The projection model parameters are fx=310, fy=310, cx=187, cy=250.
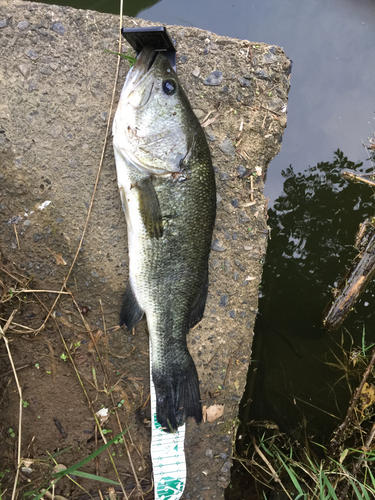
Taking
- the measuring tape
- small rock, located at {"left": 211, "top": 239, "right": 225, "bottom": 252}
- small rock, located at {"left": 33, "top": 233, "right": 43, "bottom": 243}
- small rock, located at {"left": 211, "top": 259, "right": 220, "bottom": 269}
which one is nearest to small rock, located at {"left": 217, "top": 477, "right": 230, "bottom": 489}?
the measuring tape

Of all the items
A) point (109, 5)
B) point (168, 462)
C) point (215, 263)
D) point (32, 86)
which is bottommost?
point (168, 462)

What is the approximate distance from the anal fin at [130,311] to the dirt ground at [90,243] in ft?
0.72

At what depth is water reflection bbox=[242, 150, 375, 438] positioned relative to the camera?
3322 mm

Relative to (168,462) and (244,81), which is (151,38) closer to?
(244,81)

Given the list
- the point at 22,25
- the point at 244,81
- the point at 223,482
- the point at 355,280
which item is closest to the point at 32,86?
the point at 22,25

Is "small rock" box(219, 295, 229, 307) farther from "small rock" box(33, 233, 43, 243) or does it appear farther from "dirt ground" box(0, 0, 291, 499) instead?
"small rock" box(33, 233, 43, 243)

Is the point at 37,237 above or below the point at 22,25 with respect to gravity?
below

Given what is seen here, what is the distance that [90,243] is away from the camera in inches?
101

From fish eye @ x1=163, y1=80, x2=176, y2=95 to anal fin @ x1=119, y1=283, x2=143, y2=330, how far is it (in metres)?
1.41

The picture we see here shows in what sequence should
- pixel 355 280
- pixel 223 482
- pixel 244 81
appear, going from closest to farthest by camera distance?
pixel 244 81, pixel 223 482, pixel 355 280

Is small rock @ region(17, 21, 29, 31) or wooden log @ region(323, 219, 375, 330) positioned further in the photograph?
wooden log @ region(323, 219, 375, 330)

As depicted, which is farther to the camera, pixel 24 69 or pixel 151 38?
pixel 24 69

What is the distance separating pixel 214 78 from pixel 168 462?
3279 mm

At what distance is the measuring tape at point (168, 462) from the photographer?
104 inches
